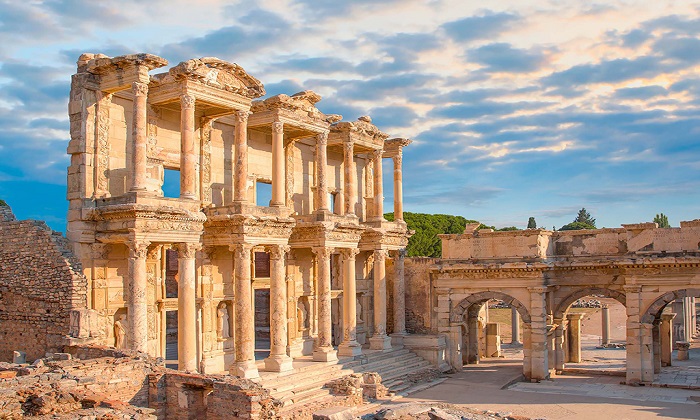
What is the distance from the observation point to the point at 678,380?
2680cm

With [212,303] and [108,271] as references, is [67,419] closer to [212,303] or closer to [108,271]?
[108,271]

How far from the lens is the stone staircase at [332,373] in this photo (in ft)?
72.2

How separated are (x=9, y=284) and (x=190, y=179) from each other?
236 inches

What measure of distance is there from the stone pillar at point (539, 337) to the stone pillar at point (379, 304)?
237 inches

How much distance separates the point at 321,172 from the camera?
1062 inches

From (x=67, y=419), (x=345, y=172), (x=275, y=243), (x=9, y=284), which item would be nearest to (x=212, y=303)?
(x=275, y=243)

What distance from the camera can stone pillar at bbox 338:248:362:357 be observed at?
27.5 metres

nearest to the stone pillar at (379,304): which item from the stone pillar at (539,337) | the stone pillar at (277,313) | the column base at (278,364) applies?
the stone pillar at (539,337)

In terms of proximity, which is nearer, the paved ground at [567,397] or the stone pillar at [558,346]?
the paved ground at [567,397]

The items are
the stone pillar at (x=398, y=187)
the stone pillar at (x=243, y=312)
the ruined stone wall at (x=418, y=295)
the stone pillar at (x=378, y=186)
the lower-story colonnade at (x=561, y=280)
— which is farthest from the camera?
the stone pillar at (x=398, y=187)

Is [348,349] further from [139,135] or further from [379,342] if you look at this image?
[139,135]

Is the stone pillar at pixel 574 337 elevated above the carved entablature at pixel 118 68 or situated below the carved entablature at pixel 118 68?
below

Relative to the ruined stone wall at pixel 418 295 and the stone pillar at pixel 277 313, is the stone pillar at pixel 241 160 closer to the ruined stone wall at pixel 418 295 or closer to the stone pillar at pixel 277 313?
the stone pillar at pixel 277 313

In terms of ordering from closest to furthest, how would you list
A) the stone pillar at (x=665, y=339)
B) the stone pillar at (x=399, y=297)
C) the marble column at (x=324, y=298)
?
the marble column at (x=324, y=298) < the stone pillar at (x=665, y=339) < the stone pillar at (x=399, y=297)
